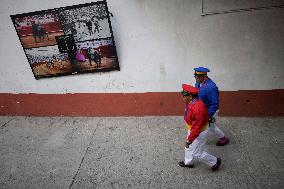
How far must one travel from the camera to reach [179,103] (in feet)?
21.4

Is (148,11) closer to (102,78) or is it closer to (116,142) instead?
(102,78)

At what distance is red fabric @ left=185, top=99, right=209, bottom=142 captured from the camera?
4.38m

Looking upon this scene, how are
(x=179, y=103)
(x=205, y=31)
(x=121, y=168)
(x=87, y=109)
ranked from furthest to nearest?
(x=87, y=109) < (x=179, y=103) < (x=205, y=31) < (x=121, y=168)

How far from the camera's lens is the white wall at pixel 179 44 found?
5.57m

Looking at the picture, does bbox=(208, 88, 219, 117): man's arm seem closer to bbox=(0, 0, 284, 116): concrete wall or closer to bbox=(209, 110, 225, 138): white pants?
bbox=(209, 110, 225, 138): white pants

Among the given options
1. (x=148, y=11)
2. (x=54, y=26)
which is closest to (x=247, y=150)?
(x=148, y=11)

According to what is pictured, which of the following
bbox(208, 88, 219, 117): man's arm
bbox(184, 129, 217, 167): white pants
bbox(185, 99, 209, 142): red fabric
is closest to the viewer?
bbox(185, 99, 209, 142): red fabric

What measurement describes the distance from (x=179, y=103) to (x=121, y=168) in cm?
225

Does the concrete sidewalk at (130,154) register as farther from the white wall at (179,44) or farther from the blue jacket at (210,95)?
the blue jacket at (210,95)

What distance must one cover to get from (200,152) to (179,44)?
254 centimetres

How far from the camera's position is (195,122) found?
14.5 feet

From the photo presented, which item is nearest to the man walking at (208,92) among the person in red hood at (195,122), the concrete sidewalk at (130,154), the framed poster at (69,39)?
the person in red hood at (195,122)

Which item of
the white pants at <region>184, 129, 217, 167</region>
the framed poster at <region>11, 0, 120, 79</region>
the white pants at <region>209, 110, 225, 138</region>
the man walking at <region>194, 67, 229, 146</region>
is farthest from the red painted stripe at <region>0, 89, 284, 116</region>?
the white pants at <region>184, 129, 217, 167</region>

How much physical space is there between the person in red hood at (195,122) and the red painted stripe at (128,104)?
1.89m
